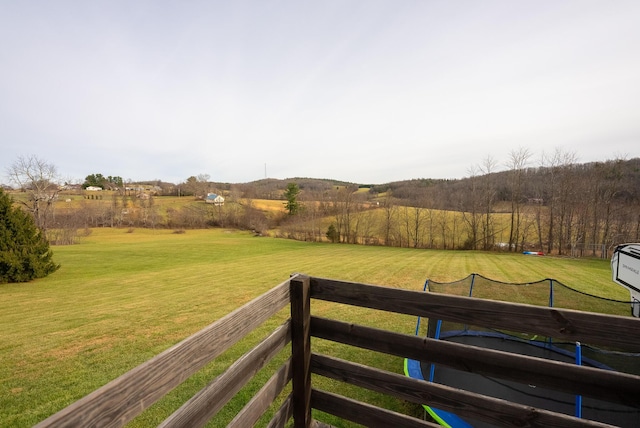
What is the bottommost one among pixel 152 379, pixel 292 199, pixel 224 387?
pixel 224 387

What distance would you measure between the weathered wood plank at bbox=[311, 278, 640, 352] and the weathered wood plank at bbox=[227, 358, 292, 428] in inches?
26.4

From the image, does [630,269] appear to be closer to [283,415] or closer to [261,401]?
[283,415]

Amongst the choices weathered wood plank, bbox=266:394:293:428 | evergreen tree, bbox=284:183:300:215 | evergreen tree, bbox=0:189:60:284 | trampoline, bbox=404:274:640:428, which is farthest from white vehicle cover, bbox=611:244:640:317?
evergreen tree, bbox=284:183:300:215

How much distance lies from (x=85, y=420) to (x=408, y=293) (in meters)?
1.67

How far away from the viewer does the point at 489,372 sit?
1.63m

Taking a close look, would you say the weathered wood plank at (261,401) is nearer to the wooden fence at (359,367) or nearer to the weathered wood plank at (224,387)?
the wooden fence at (359,367)

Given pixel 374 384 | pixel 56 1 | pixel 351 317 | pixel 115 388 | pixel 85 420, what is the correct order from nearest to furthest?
pixel 85 420
pixel 115 388
pixel 374 384
pixel 56 1
pixel 351 317

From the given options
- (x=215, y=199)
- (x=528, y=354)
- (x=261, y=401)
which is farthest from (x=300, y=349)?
(x=215, y=199)

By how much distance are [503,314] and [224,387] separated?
1.66 m

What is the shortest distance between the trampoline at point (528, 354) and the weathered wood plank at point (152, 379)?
150 cm

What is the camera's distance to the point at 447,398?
5.79 feet

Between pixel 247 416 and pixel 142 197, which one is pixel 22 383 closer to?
pixel 247 416

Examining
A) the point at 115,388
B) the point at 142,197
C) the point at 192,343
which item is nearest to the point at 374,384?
the point at 192,343

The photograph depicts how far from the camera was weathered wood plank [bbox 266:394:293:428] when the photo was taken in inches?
75.4
